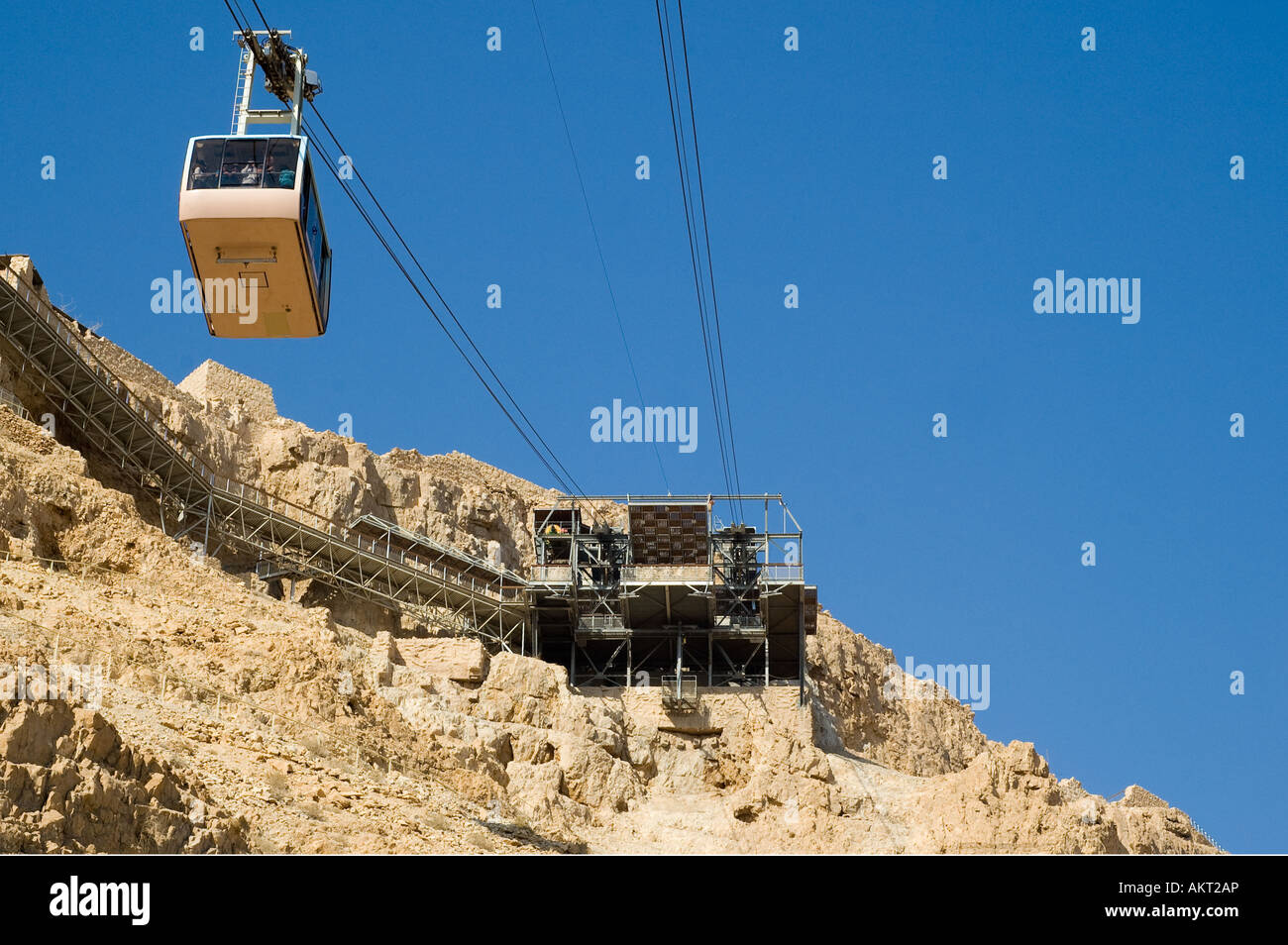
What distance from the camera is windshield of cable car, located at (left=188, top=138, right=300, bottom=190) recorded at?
2759 cm

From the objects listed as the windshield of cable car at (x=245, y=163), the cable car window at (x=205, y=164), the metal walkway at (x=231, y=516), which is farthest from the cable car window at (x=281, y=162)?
the metal walkway at (x=231, y=516)

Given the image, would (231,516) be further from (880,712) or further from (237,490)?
(880,712)

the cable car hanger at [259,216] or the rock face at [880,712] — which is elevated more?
the cable car hanger at [259,216]

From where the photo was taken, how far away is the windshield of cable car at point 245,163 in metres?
27.6

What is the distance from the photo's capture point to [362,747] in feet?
115

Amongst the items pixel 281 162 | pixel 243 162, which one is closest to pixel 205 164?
pixel 243 162

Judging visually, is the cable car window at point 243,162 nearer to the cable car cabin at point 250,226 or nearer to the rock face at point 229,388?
the cable car cabin at point 250,226

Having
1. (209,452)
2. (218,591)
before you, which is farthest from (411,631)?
(218,591)

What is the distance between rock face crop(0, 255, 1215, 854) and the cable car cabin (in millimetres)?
7360

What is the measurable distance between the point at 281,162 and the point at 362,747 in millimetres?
12929

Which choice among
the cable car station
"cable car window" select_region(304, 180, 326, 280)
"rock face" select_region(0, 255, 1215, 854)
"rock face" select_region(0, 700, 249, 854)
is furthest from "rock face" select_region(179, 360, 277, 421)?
"rock face" select_region(0, 700, 249, 854)

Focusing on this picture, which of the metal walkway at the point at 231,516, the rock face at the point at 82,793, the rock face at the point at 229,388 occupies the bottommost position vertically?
the rock face at the point at 82,793

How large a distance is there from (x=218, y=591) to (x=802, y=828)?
1554 cm
